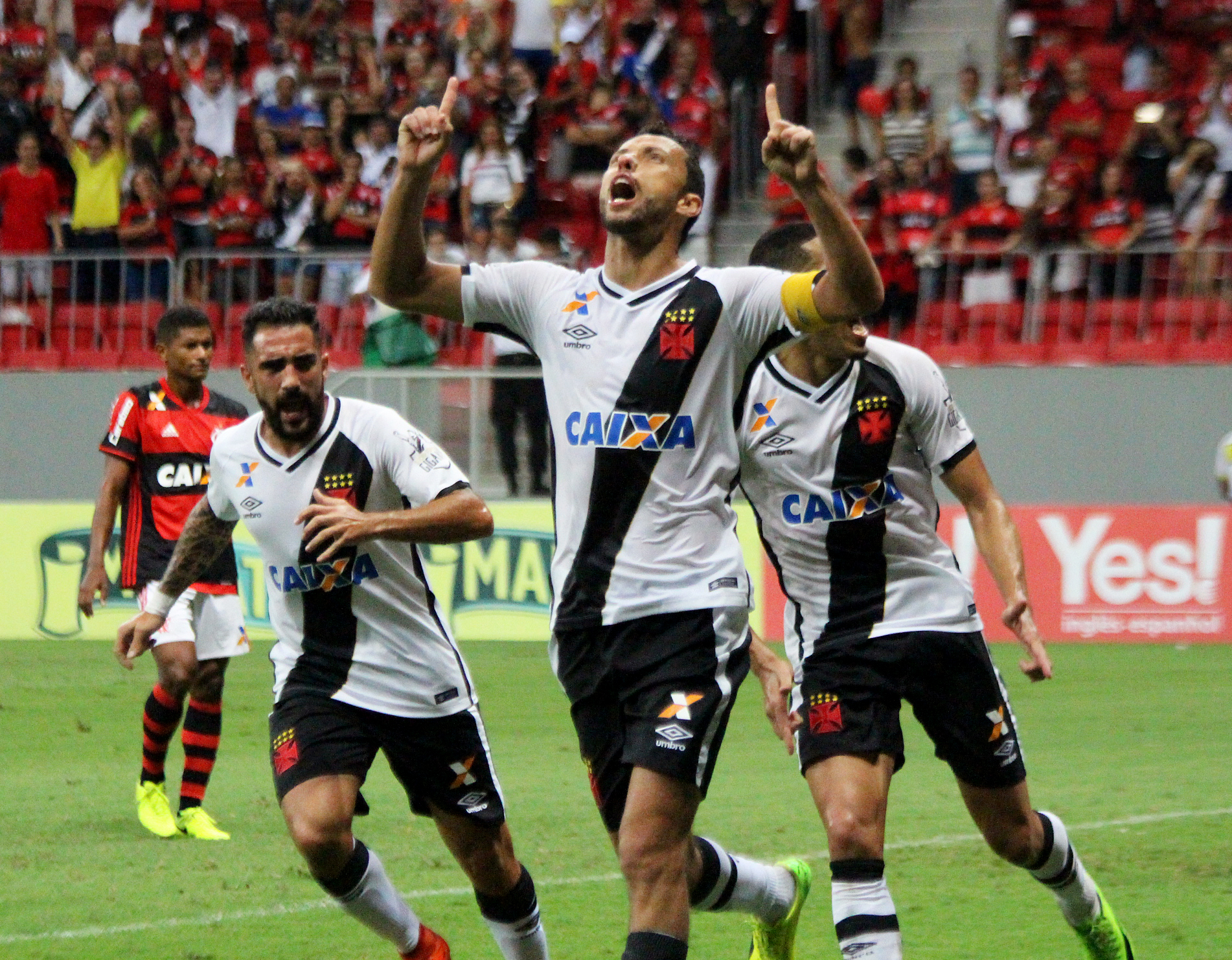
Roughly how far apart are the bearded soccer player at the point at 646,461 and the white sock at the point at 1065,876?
47.3 inches

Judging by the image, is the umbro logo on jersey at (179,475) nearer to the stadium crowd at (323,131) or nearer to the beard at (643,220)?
the beard at (643,220)

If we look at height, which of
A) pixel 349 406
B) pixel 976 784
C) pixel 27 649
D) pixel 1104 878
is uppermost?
pixel 349 406

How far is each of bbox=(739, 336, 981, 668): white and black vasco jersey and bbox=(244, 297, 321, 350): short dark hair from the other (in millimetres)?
1282

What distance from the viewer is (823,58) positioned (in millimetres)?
19125

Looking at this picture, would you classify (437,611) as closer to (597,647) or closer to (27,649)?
(597,647)

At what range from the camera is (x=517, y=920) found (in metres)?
5.36

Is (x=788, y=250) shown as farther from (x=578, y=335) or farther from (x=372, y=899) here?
(x=372, y=899)

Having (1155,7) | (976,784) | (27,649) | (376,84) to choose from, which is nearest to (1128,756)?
(976,784)

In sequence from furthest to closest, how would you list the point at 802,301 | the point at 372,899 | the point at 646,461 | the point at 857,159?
the point at 857,159, the point at 372,899, the point at 646,461, the point at 802,301

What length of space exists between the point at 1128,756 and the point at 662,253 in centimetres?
599

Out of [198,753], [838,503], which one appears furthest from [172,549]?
[838,503]

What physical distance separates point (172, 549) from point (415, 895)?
2345mm

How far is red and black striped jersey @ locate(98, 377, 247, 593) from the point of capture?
848 cm

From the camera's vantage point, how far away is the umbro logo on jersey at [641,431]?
4.67 m
